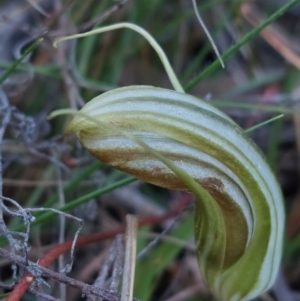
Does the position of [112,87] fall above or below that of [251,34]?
below

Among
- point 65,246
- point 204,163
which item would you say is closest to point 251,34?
point 204,163

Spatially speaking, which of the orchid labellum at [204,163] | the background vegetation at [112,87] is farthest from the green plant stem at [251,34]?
the orchid labellum at [204,163]

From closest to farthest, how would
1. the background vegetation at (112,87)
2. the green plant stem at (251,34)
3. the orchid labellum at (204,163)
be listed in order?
the orchid labellum at (204,163) → the green plant stem at (251,34) → the background vegetation at (112,87)

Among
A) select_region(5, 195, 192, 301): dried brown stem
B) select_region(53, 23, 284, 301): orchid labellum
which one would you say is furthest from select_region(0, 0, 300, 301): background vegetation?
select_region(53, 23, 284, 301): orchid labellum

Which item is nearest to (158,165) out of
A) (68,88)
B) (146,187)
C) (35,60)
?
(68,88)

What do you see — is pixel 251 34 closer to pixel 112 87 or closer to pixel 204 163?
pixel 204 163

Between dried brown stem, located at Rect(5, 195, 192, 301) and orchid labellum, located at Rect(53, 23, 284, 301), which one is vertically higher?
orchid labellum, located at Rect(53, 23, 284, 301)

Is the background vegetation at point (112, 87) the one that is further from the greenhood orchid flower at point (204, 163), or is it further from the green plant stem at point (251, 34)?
the greenhood orchid flower at point (204, 163)

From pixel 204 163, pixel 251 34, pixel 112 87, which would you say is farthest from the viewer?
pixel 112 87

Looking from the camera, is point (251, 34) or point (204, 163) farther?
point (251, 34)

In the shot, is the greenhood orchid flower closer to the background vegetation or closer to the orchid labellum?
the orchid labellum
